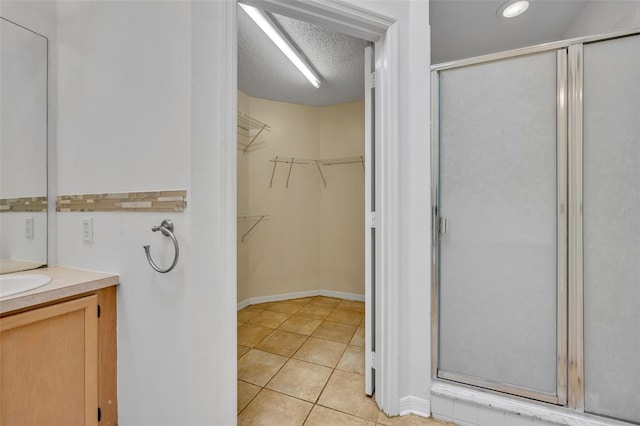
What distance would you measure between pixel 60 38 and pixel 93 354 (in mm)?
1566

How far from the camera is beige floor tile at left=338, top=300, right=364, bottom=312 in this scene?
302cm

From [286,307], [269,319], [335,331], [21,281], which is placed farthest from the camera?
[286,307]

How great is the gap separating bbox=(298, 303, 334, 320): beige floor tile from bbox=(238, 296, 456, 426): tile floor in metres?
0.01

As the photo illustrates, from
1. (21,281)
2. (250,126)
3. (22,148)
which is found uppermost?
(250,126)

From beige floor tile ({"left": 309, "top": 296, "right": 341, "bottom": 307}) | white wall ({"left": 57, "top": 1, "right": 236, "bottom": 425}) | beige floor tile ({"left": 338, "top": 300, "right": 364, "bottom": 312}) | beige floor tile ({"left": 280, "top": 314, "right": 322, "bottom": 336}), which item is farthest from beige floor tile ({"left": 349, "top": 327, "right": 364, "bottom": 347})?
white wall ({"left": 57, "top": 1, "right": 236, "bottom": 425})

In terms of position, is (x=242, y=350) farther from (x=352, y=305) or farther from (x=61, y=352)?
(x=352, y=305)

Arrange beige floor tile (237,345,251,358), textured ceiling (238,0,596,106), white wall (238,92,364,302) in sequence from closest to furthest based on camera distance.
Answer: textured ceiling (238,0,596,106), beige floor tile (237,345,251,358), white wall (238,92,364,302)

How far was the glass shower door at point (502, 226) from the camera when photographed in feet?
4.20

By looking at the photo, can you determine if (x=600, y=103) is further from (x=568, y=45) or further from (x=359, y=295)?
(x=359, y=295)

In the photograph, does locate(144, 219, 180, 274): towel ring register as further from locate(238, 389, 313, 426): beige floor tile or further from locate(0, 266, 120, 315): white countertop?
locate(238, 389, 313, 426): beige floor tile

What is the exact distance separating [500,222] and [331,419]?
4.42 feet

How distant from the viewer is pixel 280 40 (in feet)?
6.77

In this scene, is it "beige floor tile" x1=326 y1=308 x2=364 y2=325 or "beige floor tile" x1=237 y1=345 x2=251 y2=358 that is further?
"beige floor tile" x1=326 y1=308 x2=364 y2=325

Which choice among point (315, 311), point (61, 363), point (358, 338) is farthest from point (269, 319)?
point (61, 363)
